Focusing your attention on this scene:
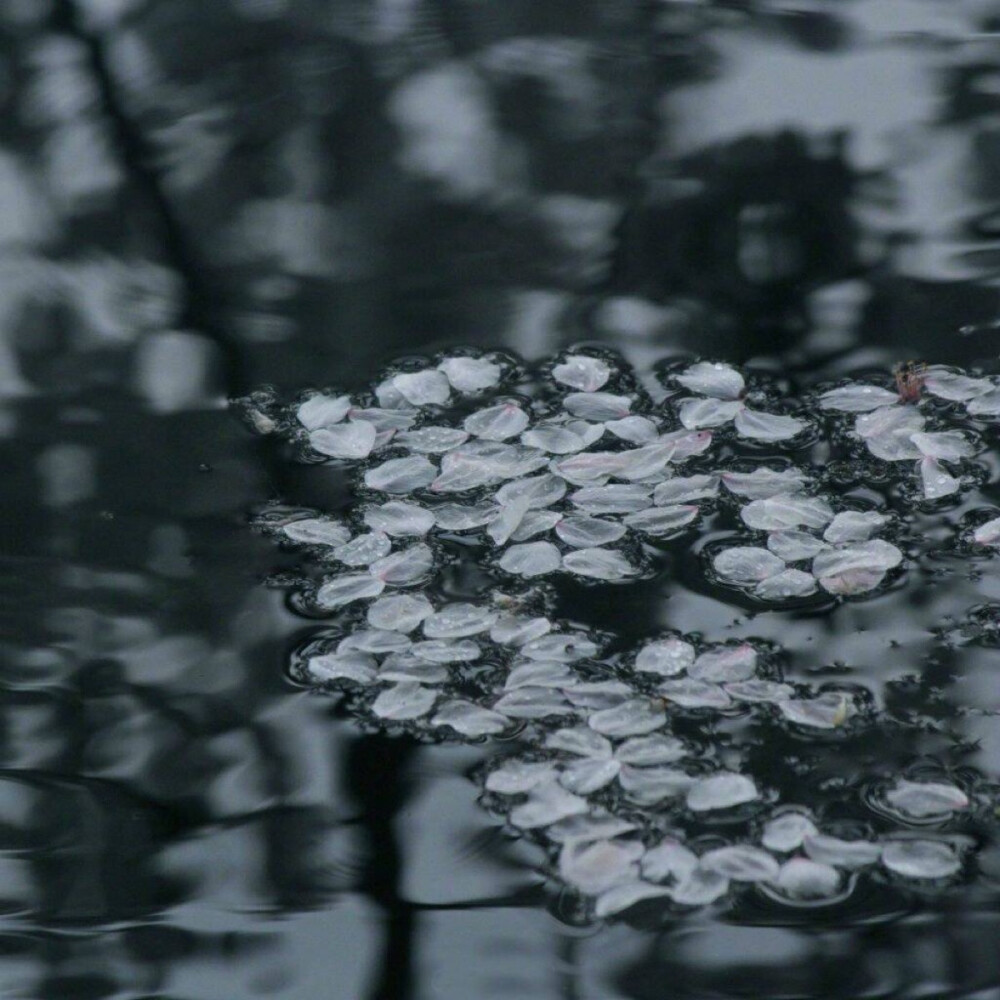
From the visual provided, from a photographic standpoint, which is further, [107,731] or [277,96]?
[277,96]

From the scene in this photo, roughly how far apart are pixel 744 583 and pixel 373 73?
3.21 feet

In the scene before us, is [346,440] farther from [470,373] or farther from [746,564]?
[746,564]

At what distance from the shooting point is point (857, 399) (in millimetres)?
1372

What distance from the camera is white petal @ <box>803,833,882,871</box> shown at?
3.22 feet

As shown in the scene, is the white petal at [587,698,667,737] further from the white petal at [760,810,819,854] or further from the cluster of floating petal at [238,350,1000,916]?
the white petal at [760,810,819,854]

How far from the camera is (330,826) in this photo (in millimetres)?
1057

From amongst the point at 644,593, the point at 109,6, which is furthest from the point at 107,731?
the point at 109,6

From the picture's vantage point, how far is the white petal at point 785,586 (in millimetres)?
1182

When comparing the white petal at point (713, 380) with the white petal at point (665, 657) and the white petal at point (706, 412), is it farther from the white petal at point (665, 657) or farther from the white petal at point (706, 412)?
the white petal at point (665, 657)

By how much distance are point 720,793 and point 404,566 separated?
0.34m

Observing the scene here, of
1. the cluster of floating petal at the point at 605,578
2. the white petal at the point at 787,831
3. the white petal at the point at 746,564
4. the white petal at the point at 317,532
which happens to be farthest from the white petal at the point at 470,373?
the white petal at the point at 787,831

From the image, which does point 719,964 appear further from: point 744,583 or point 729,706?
point 744,583

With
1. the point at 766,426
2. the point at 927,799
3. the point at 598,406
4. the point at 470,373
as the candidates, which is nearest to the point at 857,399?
the point at 766,426

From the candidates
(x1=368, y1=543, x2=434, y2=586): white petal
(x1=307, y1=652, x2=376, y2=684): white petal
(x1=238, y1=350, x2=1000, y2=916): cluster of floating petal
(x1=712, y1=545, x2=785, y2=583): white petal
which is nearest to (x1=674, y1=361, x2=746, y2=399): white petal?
(x1=238, y1=350, x2=1000, y2=916): cluster of floating petal
